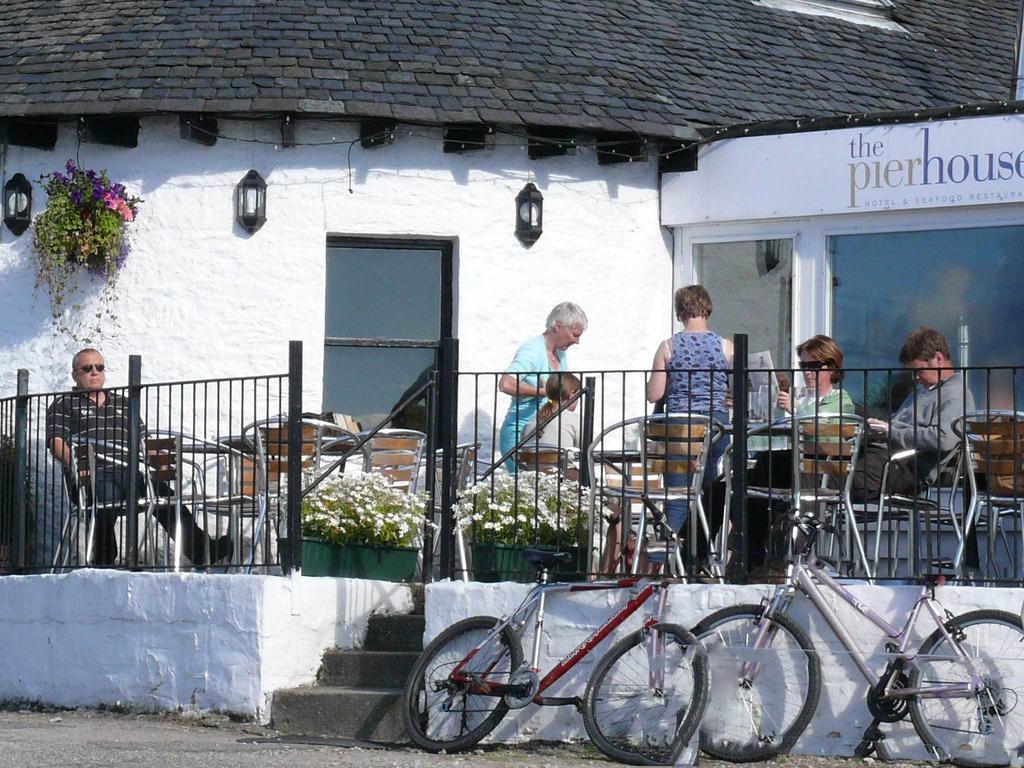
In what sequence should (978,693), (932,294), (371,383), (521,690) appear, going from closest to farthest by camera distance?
1. (978,693)
2. (521,690)
3. (932,294)
4. (371,383)

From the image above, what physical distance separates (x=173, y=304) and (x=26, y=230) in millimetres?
1143

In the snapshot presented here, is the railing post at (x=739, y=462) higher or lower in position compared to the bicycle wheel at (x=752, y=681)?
higher

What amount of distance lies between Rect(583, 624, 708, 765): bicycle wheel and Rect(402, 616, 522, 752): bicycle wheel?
46cm

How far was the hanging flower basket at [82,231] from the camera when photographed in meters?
12.2

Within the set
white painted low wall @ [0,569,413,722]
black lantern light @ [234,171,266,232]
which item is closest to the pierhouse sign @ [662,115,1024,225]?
black lantern light @ [234,171,266,232]

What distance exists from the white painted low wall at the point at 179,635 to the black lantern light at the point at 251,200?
2961mm

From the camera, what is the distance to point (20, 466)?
431 inches

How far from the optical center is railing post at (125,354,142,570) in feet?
32.3

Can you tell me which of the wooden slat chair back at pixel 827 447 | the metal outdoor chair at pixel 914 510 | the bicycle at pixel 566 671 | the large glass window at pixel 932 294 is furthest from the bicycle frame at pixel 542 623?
the large glass window at pixel 932 294

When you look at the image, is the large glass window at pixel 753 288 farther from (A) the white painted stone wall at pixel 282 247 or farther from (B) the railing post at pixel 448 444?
(B) the railing post at pixel 448 444

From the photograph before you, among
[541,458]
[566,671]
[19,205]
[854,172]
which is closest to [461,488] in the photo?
[541,458]

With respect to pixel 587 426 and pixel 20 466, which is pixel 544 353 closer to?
pixel 587 426

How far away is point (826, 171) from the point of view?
40.3 feet

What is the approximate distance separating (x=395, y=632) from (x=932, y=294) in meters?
4.72
